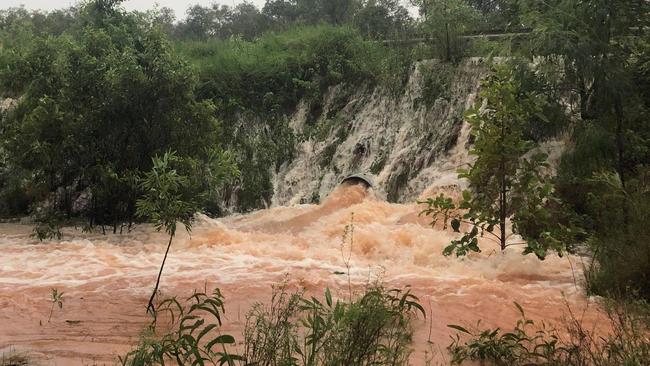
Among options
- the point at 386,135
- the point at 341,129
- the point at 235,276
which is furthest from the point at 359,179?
the point at 235,276

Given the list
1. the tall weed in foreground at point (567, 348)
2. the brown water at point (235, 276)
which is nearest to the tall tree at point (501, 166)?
the brown water at point (235, 276)

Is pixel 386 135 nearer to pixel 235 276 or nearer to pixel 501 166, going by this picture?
pixel 501 166

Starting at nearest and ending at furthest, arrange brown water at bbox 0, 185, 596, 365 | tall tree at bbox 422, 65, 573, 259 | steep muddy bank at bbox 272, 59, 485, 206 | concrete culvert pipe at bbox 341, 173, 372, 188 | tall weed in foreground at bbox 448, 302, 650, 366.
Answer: tall weed in foreground at bbox 448, 302, 650, 366
brown water at bbox 0, 185, 596, 365
tall tree at bbox 422, 65, 573, 259
concrete culvert pipe at bbox 341, 173, 372, 188
steep muddy bank at bbox 272, 59, 485, 206

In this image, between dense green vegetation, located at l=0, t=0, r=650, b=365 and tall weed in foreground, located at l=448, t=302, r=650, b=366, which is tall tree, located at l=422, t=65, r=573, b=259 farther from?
tall weed in foreground, located at l=448, t=302, r=650, b=366

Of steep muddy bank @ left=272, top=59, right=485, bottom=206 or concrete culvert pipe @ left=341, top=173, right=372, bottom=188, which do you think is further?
steep muddy bank @ left=272, top=59, right=485, bottom=206

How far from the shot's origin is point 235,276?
6.96 meters

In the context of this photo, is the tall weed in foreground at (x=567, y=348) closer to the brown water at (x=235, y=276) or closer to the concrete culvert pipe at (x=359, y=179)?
the brown water at (x=235, y=276)

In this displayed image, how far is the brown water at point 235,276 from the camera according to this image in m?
4.88

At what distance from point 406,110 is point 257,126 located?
5.60 m

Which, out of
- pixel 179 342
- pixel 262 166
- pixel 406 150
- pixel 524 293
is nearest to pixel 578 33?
pixel 524 293

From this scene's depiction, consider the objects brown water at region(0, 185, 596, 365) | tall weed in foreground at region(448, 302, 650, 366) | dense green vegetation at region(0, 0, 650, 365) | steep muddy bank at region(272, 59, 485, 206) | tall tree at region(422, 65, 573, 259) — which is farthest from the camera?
steep muddy bank at region(272, 59, 485, 206)

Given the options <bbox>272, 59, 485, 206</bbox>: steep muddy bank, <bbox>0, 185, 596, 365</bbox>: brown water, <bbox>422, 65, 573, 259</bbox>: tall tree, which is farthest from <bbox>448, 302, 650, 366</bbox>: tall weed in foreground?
<bbox>272, 59, 485, 206</bbox>: steep muddy bank

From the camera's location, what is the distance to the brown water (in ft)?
16.0

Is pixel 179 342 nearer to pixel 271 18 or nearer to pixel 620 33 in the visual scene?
pixel 620 33
